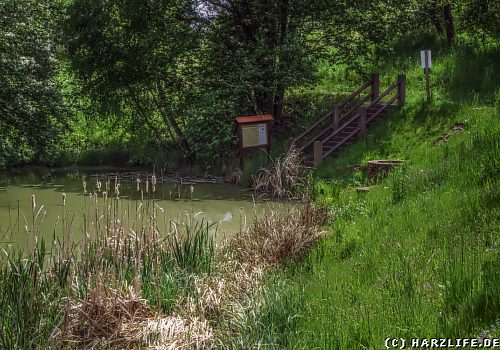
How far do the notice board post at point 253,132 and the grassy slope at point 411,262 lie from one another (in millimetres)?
5463

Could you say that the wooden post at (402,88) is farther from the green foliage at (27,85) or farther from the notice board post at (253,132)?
the green foliage at (27,85)

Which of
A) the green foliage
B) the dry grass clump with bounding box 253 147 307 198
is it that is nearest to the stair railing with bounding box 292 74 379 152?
the dry grass clump with bounding box 253 147 307 198

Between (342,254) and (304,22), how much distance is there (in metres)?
13.7

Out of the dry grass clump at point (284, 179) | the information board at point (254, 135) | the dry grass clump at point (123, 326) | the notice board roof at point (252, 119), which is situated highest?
the notice board roof at point (252, 119)

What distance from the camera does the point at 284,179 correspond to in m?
14.4

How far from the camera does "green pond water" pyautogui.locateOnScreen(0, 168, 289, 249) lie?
433 inches

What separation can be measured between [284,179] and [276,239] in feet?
22.1

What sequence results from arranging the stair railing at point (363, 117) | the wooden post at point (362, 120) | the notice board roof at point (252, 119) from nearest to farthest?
1. the notice board roof at point (252, 119)
2. the stair railing at point (363, 117)
3. the wooden post at point (362, 120)

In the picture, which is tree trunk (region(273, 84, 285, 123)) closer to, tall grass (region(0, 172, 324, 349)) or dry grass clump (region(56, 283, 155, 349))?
tall grass (region(0, 172, 324, 349))

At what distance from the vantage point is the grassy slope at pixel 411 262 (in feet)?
14.8

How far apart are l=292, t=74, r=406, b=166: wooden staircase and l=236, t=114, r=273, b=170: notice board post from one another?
0.90 meters

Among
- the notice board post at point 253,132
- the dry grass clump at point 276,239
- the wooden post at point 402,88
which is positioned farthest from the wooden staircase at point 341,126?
the dry grass clump at point 276,239

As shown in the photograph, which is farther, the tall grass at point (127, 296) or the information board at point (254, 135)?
the information board at point (254, 135)

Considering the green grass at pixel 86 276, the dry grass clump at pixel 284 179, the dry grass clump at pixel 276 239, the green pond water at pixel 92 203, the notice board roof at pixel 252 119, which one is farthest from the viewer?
the notice board roof at pixel 252 119
